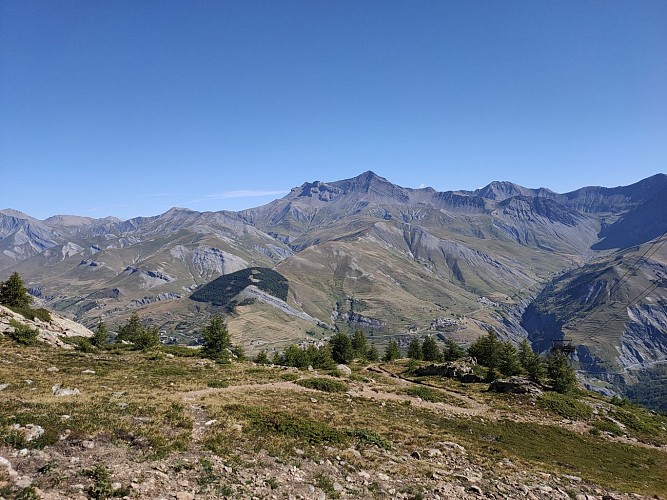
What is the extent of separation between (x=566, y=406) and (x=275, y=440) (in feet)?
119

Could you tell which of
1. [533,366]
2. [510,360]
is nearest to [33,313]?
Result: [510,360]

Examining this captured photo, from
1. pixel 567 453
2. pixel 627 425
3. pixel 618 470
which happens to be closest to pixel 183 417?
pixel 567 453

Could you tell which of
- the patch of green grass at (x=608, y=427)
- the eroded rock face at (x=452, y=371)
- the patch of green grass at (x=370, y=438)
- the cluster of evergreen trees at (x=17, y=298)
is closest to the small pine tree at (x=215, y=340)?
the cluster of evergreen trees at (x=17, y=298)

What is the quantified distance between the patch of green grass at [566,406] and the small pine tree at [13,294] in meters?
79.1

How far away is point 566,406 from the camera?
39.7 m

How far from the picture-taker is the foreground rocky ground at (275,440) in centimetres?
1355

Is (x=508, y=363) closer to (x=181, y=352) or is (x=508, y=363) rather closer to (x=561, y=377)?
(x=561, y=377)

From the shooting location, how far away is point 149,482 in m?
12.7

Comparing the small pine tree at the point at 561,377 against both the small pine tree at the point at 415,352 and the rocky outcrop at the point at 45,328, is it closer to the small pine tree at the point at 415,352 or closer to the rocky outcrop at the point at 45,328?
the small pine tree at the point at 415,352

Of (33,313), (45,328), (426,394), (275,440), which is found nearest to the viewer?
(275,440)

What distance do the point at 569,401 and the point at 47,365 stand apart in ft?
175

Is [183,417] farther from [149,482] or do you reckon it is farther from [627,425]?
[627,425]

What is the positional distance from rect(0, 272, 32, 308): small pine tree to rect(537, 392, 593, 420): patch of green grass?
260ft

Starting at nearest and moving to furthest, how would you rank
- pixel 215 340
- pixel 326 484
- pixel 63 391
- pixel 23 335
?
pixel 326 484 → pixel 63 391 → pixel 23 335 → pixel 215 340
